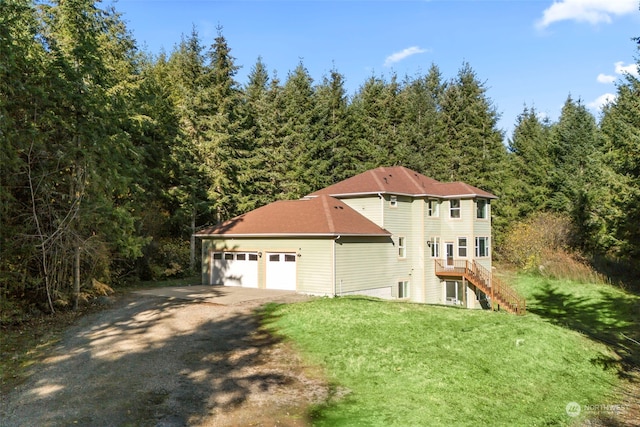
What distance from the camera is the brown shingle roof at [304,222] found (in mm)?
21562

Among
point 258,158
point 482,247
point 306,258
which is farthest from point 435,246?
point 258,158

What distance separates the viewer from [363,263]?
74.6 feet

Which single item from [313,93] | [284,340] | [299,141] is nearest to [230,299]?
[284,340]

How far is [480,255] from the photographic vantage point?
28891 mm

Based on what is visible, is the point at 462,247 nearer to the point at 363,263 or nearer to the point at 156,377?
the point at 363,263

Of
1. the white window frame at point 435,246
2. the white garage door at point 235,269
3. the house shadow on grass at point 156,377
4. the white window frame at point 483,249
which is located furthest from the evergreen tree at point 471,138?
the house shadow on grass at point 156,377

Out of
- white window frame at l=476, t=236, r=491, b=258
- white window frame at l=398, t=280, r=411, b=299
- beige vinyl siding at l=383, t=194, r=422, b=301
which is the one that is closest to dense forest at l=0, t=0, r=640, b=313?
white window frame at l=476, t=236, r=491, b=258

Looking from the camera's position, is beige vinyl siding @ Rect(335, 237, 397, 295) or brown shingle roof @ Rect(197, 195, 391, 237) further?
brown shingle roof @ Rect(197, 195, 391, 237)

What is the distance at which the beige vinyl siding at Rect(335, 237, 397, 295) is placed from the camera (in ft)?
69.5

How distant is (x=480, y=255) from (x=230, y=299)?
1721cm

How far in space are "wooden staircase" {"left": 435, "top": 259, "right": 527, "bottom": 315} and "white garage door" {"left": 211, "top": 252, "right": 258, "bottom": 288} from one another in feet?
38.5

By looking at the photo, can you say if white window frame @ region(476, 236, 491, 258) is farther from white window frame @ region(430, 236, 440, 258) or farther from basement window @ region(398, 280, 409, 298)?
basement window @ region(398, 280, 409, 298)

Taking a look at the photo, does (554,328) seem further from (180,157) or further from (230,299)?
(180,157)

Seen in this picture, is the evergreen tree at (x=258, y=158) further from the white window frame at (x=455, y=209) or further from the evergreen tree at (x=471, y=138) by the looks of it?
the evergreen tree at (x=471, y=138)
